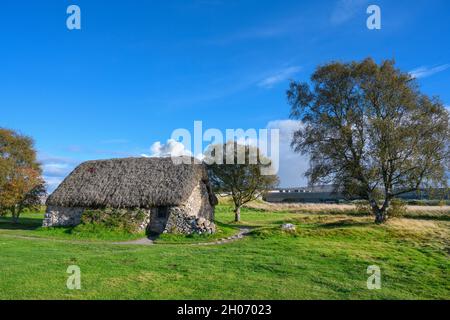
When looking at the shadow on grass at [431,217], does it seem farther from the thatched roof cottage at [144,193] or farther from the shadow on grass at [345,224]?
the thatched roof cottage at [144,193]

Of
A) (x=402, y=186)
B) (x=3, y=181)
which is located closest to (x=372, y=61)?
(x=402, y=186)

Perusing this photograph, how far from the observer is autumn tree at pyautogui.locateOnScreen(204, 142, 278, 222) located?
121 feet

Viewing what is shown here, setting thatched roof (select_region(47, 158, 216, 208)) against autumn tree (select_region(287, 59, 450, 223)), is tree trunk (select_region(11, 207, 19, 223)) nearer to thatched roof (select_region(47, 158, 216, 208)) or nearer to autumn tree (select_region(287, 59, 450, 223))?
thatched roof (select_region(47, 158, 216, 208))

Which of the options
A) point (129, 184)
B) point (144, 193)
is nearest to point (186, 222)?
point (144, 193)

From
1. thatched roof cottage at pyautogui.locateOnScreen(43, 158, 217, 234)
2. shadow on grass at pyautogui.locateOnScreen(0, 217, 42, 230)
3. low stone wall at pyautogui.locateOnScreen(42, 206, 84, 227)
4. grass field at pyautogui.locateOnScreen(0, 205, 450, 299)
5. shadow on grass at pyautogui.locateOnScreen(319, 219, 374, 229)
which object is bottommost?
shadow on grass at pyautogui.locateOnScreen(0, 217, 42, 230)

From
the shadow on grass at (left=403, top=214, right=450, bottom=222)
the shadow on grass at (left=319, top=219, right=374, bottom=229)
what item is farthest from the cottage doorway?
the shadow on grass at (left=403, top=214, right=450, bottom=222)

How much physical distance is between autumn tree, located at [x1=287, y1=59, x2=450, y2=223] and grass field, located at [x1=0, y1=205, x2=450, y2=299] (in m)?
5.09

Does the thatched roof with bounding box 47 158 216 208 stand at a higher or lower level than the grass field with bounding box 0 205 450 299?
higher

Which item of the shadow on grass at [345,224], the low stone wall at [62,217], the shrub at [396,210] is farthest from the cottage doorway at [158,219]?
the shrub at [396,210]

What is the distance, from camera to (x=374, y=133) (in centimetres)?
2541

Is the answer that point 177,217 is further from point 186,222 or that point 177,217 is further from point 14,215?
point 14,215

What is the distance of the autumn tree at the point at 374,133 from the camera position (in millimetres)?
24922
